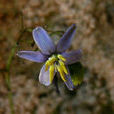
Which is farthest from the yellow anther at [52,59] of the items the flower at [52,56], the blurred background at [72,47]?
the blurred background at [72,47]

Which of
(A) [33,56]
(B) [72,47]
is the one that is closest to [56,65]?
(A) [33,56]

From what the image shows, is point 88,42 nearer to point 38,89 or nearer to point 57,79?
point 38,89

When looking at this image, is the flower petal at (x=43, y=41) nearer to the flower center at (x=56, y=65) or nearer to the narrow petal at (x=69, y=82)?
the flower center at (x=56, y=65)

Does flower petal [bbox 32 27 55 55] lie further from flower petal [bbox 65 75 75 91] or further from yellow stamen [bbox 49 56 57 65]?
flower petal [bbox 65 75 75 91]

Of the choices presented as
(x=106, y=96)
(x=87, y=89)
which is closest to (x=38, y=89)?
(x=87, y=89)

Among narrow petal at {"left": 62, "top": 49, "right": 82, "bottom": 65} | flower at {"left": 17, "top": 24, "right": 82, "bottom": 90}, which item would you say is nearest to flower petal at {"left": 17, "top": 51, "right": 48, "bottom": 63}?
flower at {"left": 17, "top": 24, "right": 82, "bottom": 90}

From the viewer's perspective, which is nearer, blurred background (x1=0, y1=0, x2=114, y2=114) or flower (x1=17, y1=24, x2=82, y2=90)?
flower (x1=17, y1=24, x2=82, y2=90)
